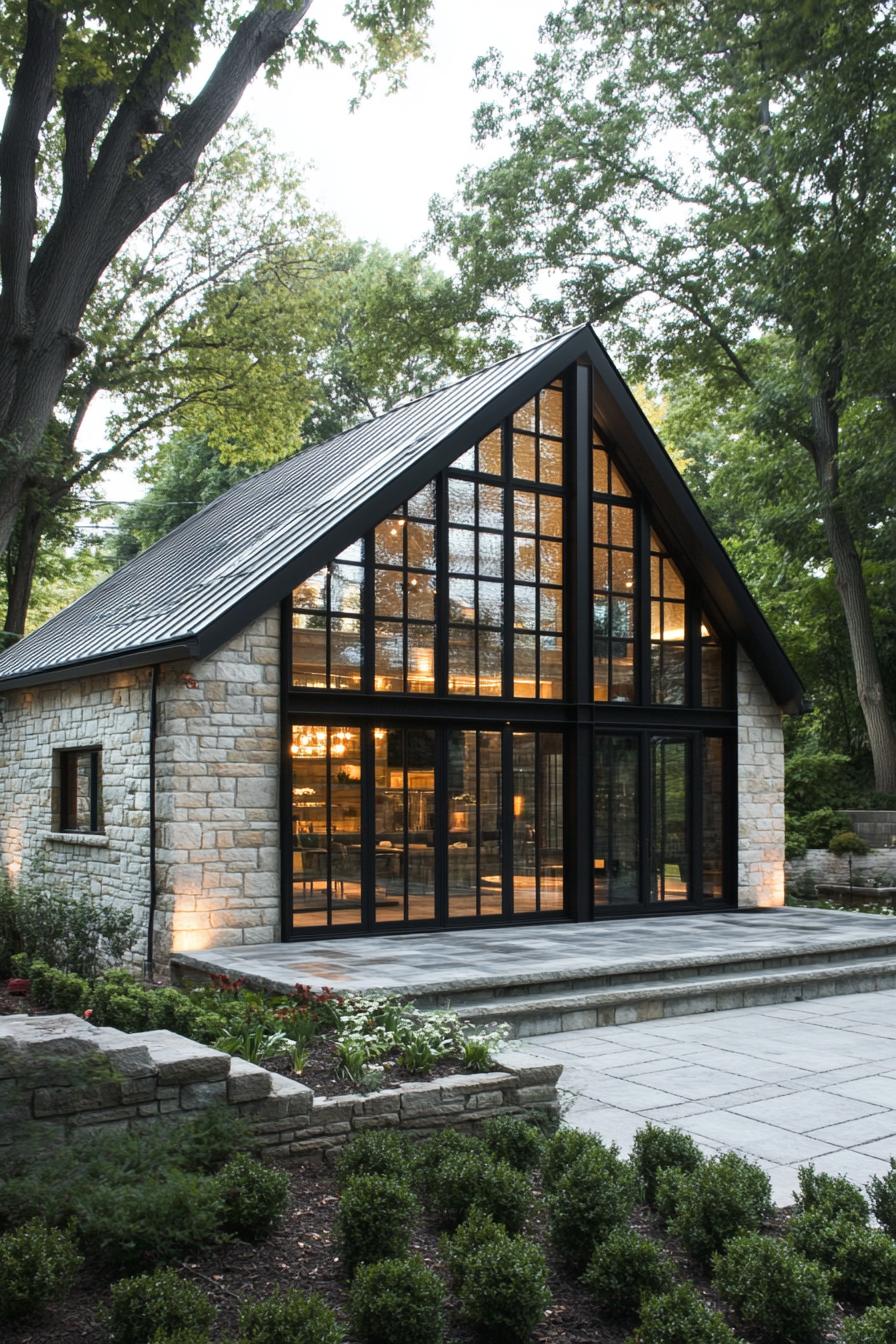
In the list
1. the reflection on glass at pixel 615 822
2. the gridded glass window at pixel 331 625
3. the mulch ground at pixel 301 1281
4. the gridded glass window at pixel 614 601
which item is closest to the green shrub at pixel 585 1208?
the mulch ground at pixel 301 1281

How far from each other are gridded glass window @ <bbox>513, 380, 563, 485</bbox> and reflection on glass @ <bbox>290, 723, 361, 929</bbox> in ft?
12.2

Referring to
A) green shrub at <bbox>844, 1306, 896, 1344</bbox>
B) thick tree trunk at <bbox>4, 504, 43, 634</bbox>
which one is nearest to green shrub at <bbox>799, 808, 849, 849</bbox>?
thick tree trunk at <bbox>4, 504, 43, 634</bbox>

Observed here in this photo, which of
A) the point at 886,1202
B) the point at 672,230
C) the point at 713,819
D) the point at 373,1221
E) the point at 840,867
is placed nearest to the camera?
the point at 373,1221

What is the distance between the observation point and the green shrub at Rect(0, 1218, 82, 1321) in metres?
3.72

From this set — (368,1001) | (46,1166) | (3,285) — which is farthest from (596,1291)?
(3,285)

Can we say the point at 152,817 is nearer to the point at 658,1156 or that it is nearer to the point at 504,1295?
the point at 658,1156

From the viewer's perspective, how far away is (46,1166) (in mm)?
4359

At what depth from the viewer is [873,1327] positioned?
3494mm

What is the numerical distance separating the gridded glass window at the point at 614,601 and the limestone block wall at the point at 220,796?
4184 mm

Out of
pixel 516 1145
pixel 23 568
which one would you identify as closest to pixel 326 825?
pixel 516 1145

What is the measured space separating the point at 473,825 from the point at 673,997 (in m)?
3.43

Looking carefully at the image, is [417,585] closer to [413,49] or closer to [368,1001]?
[413,49]

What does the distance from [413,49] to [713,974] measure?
7.85 meters

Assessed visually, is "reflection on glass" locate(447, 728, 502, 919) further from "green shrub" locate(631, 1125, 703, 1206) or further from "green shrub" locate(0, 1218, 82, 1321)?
"green shrub" locate(0, 1218, 82, 1321)
